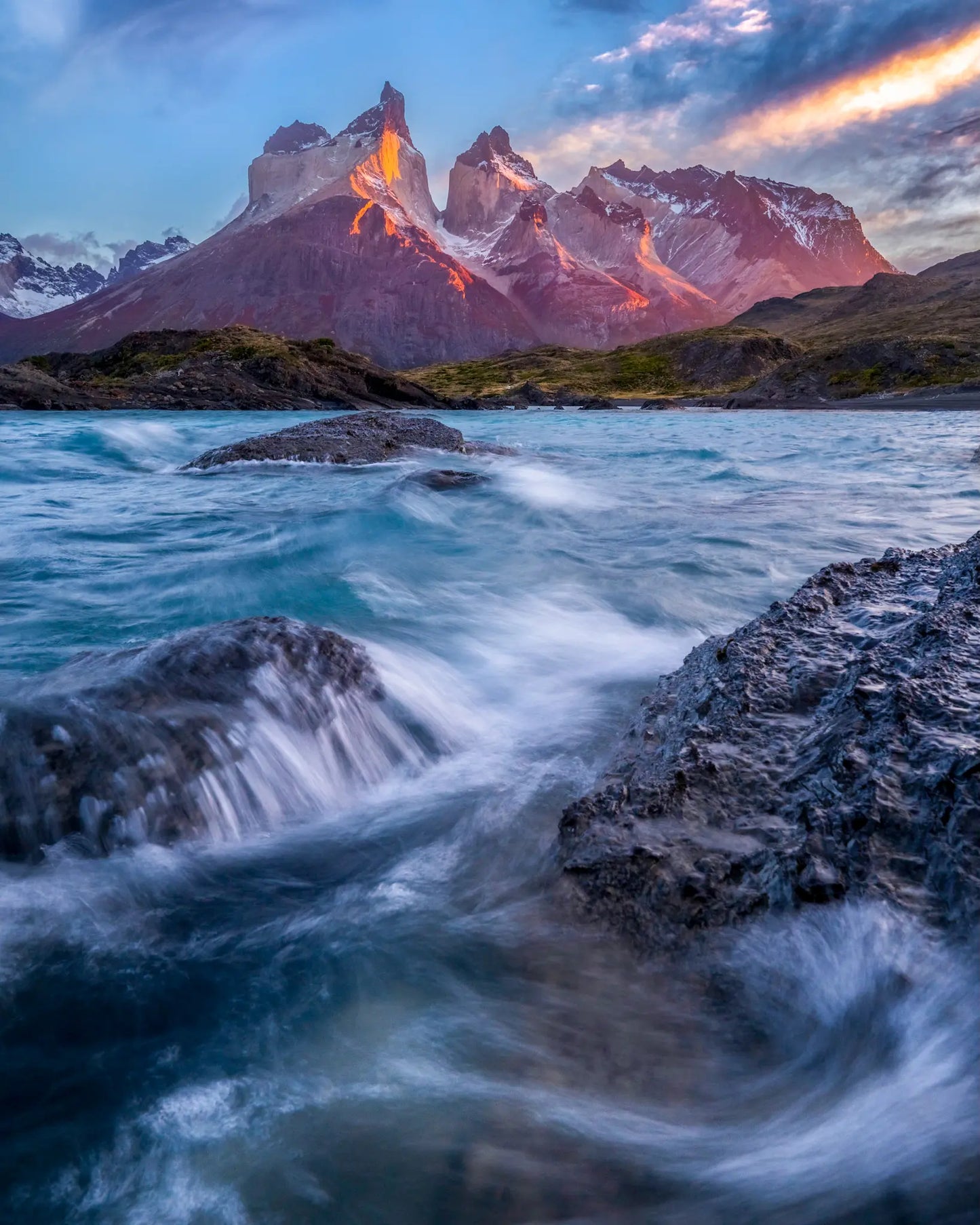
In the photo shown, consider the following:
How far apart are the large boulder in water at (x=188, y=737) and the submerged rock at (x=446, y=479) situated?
837 centimetres

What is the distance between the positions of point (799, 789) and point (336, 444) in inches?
586

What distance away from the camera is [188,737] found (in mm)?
3750

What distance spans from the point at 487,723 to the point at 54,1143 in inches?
130

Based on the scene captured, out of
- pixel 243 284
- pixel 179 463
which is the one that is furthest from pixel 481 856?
pixel 243 284

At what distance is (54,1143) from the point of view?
7.20 ft

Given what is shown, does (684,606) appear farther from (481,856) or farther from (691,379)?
(691,379)

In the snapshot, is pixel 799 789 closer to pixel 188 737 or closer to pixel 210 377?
pixel 188 737

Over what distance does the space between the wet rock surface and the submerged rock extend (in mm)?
3281

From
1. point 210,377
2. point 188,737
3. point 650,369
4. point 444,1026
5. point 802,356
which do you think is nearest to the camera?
point 444,1026

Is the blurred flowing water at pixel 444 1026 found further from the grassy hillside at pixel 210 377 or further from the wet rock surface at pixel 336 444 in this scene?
the grassy hillside at pixel 210 377

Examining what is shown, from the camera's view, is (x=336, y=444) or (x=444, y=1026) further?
(x=336, y=444)

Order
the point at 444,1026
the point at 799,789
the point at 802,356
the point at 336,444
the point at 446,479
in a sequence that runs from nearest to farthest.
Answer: the point at 444,1026
the point at 799,789
the point at 446,479
the point at 336,444
the point at 802,356

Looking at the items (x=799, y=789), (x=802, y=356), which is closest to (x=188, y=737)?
(x=799, y=789)

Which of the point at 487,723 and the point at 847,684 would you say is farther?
the point at 487,723
